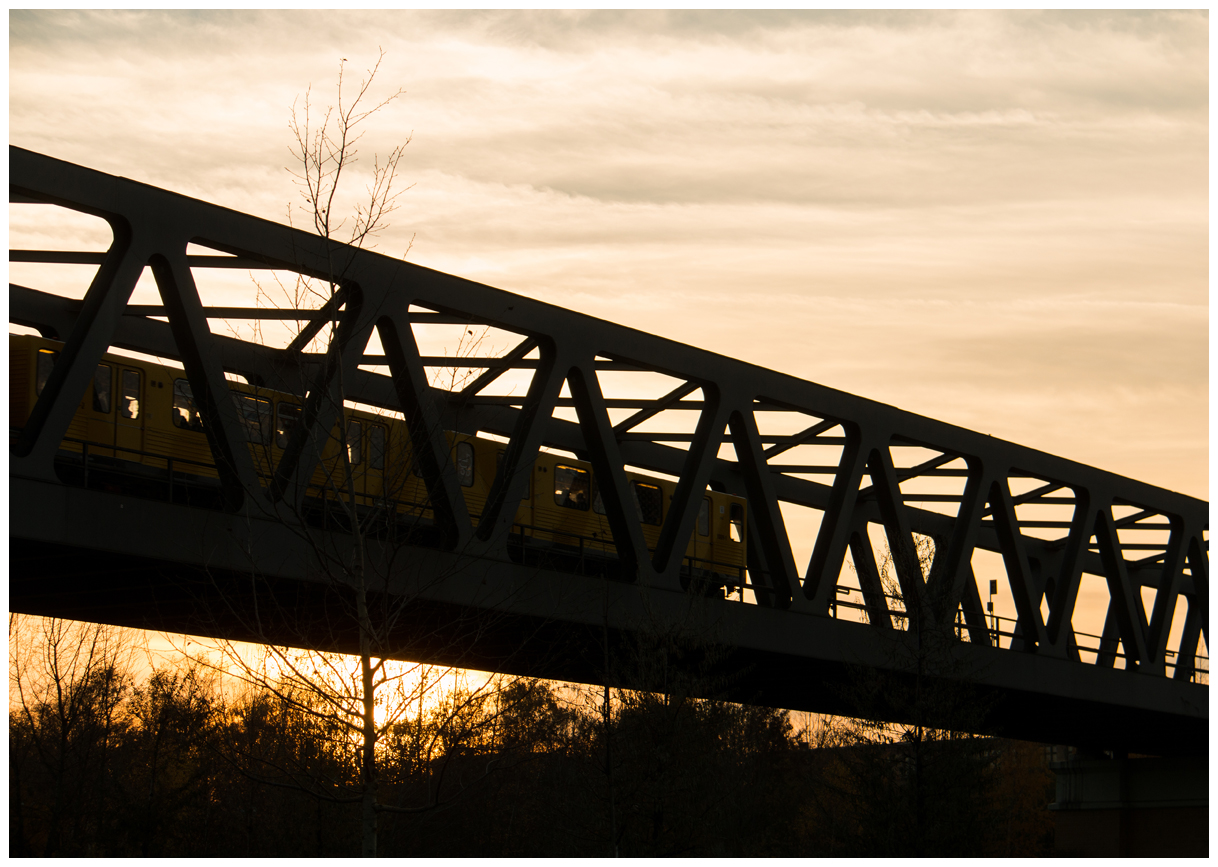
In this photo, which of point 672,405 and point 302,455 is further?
point 672,405

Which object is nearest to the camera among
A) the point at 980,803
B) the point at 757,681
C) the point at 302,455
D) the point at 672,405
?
the point at 302,455

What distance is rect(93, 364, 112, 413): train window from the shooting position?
23.2 m

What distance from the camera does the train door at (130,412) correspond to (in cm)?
2339

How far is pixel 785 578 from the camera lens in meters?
27.8

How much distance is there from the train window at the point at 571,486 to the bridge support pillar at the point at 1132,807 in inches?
1219

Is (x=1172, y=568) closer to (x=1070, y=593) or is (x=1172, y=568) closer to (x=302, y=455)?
(x=1070, y=593)

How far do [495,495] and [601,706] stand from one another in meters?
7.25

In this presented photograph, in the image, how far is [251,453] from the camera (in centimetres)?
1850

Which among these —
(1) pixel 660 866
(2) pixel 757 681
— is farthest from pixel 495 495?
(2) pixel 757 681

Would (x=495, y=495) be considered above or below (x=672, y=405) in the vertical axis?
below

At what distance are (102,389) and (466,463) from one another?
8.46 metres

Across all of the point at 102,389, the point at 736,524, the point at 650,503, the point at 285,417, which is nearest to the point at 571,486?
the point at 650,503

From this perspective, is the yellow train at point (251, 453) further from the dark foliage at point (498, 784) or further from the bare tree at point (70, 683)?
the bare tree at point (70, 683)

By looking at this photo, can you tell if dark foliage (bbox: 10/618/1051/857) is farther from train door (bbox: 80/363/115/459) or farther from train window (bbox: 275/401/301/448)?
train door (bbox: 80/363/115/459)
